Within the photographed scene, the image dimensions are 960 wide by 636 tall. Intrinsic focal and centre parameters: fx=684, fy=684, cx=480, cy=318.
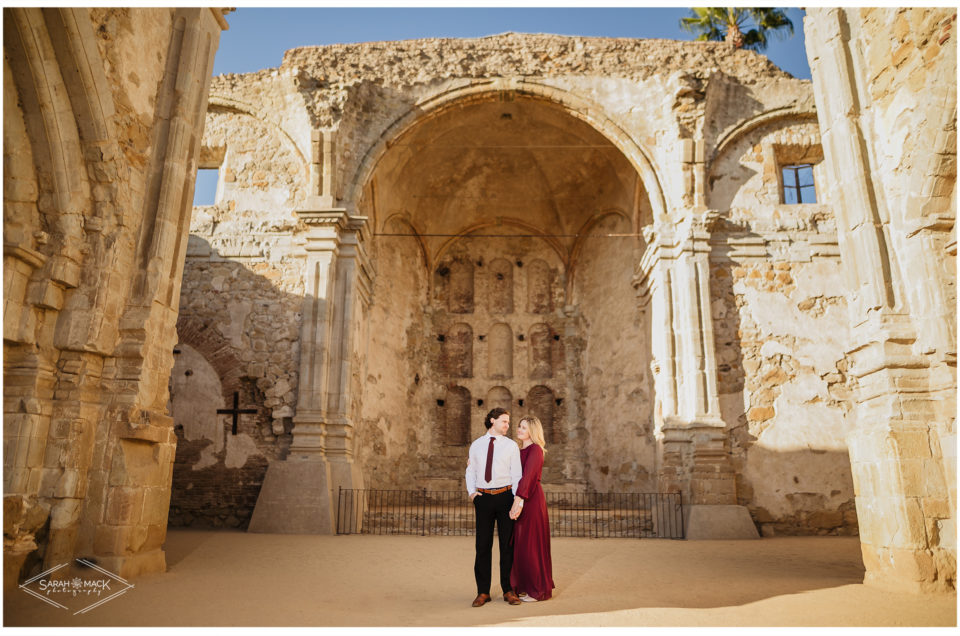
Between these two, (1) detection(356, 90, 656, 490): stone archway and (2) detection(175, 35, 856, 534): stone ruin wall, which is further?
(1) detection(356, 90, 656, 490): stone archway

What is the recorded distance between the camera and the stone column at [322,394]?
11039 mm

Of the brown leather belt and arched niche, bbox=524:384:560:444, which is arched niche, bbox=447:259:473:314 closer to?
arched niche, bbox=524:384:560:444

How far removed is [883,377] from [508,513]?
11.2 feet

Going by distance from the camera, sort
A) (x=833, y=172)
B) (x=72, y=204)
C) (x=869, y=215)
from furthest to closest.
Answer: (x=833, y=172) < (x=869, y=215) < (x=72, y=204)

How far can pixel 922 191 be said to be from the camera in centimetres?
593

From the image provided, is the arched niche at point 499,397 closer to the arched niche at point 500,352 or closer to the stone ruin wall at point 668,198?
the arched niche at point 500,352

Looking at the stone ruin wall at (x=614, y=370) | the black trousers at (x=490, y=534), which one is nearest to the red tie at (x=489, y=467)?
the black trousers at (x=490, y=534)

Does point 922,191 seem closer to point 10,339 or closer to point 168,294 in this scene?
point 168,294

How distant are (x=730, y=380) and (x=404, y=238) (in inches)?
347

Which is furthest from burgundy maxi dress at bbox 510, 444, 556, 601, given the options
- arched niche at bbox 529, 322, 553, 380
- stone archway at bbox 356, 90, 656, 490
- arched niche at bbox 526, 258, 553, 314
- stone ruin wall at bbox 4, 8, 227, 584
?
arched niche at bbox 526, 258, 553, 314

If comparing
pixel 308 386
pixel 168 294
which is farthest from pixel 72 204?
pixel 308 386

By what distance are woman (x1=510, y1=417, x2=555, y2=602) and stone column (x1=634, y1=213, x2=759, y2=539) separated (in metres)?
6.17

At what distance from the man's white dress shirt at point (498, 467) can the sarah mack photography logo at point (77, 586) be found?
2.86m

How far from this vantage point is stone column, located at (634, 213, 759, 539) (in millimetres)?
10875
